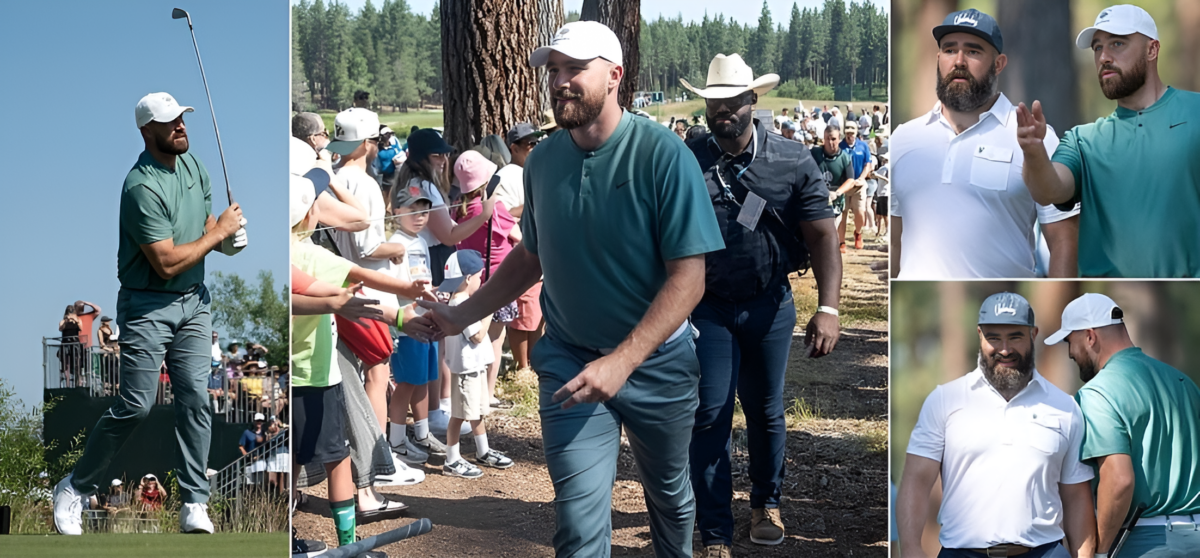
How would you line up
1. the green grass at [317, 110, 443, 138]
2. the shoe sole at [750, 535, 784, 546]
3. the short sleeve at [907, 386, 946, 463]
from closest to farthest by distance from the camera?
the short sleeve at [907, 386, 946, 463]
the shoe sole at [750, 535, 784, 546]
the green grass at [317, 110, 443, 138]

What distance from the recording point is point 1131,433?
3576mm

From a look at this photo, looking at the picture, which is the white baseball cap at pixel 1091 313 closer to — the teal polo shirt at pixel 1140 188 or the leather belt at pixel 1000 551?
the teal polo shirt at pixel 1140 188

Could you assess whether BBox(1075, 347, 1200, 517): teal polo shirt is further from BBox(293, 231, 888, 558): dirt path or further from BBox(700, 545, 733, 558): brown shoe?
BBox(700, 545, 733, 558): brown shoe

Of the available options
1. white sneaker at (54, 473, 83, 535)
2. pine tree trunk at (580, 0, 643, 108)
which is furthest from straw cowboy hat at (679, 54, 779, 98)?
white sneaker at (54, 473, 83, 535)

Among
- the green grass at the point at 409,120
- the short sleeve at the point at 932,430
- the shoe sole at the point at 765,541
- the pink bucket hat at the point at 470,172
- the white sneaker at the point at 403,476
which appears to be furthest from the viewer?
the white sneaker at the point at 403,476

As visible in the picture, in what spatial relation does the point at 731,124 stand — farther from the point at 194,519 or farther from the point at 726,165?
the point at 194,519

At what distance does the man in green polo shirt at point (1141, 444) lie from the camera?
3.56m

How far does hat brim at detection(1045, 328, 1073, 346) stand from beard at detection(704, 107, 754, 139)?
4.11 ft

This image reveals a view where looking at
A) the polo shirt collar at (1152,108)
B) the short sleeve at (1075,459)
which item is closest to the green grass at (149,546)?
the short sleeve at (1075,459)

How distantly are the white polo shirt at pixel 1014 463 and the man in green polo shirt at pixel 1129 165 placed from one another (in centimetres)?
45

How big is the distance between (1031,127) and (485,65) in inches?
93.4

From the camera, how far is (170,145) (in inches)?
160

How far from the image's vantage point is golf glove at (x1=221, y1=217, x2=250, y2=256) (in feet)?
13.3

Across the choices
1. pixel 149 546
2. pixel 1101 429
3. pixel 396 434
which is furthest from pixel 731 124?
pixel 149 546
